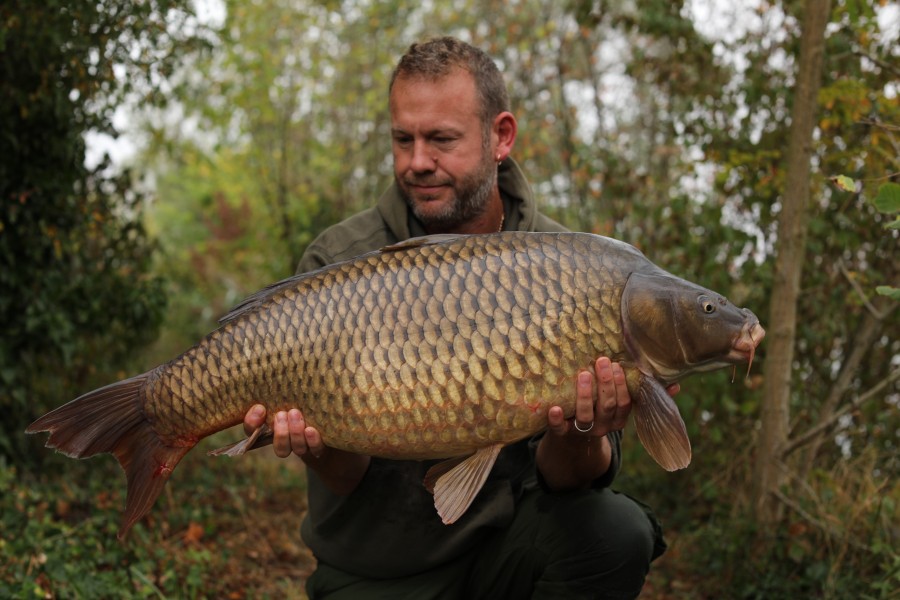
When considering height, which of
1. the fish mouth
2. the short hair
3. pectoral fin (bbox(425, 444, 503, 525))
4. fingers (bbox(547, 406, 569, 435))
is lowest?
pectoral fin (bbox(425, 444, 503, 525))

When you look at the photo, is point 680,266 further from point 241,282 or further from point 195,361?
point 241,282

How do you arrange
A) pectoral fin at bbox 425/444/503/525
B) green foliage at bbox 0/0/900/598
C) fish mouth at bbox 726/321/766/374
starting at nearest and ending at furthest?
fish mouth at bbox 726/321/766/374 → pectoral fin at bbox 425/444/503/525 → green foliage at bbox 0/0/900/598

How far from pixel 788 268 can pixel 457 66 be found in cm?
132

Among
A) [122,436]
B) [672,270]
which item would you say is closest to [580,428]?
[122,436]

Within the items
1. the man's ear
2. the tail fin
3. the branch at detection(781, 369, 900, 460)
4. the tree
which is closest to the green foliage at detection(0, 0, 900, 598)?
the tree

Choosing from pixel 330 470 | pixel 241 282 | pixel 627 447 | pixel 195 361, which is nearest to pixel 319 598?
pixel 330 470

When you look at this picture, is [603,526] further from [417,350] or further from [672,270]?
[672,270]

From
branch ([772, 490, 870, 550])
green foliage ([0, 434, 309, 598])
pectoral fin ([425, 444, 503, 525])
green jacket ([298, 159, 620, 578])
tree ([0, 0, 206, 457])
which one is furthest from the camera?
tree ([0, 0, 206, 457])

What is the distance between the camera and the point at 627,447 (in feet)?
13.1

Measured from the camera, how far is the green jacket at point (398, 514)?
214 cm

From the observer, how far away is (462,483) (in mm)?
1722

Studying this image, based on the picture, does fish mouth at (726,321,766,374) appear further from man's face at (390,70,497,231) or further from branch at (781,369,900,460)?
branch at (781,369,900,460)

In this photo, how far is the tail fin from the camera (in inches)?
69.2

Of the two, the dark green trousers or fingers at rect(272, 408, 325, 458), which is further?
the dark green trousers
